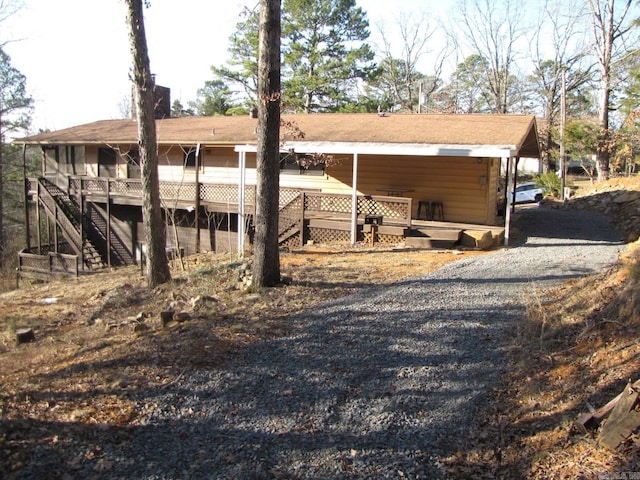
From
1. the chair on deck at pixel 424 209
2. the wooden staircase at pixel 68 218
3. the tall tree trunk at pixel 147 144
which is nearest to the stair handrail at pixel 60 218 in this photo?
the wooden staircase at pixel 68 218

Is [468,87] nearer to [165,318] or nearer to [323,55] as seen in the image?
[323,55]

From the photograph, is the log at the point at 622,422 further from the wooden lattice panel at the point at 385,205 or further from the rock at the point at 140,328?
the wooden lattice panel at the point at 385,205

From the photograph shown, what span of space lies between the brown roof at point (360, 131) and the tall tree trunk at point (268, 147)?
2.91m

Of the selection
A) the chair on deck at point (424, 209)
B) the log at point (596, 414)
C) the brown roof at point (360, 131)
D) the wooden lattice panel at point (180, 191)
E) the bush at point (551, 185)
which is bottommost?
the log at point (596, 414)

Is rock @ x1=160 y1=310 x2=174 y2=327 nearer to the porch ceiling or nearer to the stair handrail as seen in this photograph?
the porch ceiling

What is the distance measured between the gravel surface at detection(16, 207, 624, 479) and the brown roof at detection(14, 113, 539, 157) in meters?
5.94

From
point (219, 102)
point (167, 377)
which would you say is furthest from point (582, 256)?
point (219, 102)

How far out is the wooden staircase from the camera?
20000 millimetres

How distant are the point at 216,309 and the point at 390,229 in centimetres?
764

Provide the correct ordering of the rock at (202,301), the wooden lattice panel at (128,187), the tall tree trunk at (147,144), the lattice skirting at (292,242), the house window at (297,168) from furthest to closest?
the wooden lattice panel at (128,187), the house window at (297,168), the lattice skirting at (292,242), the tall tree trunk at (147,144), the rock at (202,301)

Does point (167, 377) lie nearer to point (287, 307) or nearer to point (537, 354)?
point (287, 307)

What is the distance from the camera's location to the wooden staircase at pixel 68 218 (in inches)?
787

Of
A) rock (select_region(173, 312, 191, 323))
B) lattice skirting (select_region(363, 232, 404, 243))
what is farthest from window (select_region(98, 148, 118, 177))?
rock (select_region(173, 312, 191, 323))

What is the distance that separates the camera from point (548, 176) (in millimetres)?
28359
